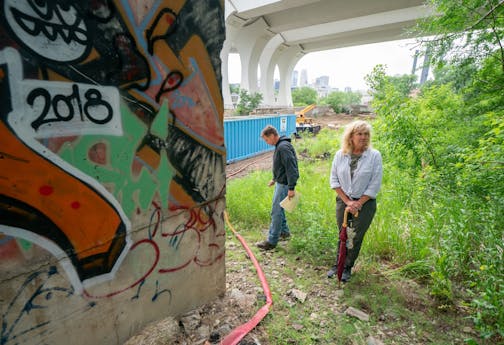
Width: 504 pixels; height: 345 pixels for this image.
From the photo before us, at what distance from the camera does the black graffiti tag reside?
53.1 inches

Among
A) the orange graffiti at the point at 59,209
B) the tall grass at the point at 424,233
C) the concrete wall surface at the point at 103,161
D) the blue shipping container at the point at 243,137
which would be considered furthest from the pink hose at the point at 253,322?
the blue shipping container at the point at 243,137

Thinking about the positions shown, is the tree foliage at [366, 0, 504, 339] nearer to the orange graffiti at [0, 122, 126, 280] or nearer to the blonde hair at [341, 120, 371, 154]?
the blonde hair at [341, 120, 371, 154]

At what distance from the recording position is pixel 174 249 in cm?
218

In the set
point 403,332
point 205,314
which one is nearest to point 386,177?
point 403,332

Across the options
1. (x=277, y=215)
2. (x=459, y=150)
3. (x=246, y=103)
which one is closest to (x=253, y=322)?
(x=277, y=215)

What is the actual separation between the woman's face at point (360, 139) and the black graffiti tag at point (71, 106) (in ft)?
7.72

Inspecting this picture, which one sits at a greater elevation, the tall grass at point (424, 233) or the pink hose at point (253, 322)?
the tall grass at point (424, 233)

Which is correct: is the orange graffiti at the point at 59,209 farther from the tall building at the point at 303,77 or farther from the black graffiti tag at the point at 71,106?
the tall building at the point at 303,77

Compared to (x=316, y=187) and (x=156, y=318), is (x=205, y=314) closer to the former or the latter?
(x=156, y=318)

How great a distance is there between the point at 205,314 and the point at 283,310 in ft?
2.70

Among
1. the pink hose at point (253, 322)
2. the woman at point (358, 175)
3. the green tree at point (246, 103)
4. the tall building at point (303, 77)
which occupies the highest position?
the tall building at point (303, 77)

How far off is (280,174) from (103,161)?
8.79 feet

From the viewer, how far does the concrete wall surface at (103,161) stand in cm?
131

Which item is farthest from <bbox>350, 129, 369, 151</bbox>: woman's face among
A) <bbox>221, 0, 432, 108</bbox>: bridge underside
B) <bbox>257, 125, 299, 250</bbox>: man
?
<bbox>221, 0, 432, 108</bbox>: bridge underside
